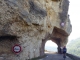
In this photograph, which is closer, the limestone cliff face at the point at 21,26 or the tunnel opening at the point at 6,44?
the limestone cliff face at the point at 21,26

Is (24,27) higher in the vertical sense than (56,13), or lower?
lower

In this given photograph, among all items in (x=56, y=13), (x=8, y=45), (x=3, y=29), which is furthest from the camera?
(x=56, y=13)

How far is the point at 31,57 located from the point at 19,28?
4.16 meters

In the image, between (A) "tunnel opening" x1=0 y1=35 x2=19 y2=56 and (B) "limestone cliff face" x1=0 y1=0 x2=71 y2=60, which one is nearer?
(B) "limestone cliff face" x1=0 y1=0 x2=71 y2=60

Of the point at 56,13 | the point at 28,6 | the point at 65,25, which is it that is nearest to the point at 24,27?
the point at 28,6

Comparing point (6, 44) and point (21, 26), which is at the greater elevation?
point (21, 26)

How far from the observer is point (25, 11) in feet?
51.1

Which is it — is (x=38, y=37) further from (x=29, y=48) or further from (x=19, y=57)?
(x=19, y=57)

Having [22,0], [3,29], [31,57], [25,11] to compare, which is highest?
[22,0]

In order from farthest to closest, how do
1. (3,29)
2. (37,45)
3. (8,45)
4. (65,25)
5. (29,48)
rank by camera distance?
(65,25)
(37,45)
(29,48)
(8,45)
(3,29)

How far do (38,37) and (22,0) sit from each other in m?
6.09

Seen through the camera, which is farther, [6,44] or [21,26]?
[21,26]

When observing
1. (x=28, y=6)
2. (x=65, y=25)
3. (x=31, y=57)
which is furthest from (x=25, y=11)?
(x=65, y=25)

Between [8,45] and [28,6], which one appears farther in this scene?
[28,6]
